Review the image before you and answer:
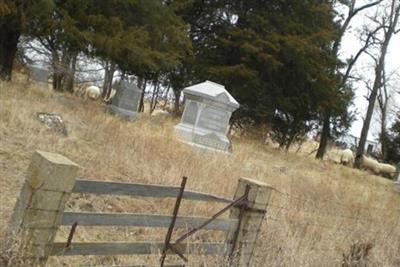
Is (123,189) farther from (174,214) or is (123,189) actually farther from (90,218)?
(174,214)

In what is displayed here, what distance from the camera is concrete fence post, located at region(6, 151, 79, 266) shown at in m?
3.88

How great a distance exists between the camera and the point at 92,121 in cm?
1113

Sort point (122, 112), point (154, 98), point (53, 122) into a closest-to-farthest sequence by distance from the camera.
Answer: point (53, 122) < point (122, 112) < point (154, 98)

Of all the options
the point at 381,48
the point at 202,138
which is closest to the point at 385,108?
the point at 381,48

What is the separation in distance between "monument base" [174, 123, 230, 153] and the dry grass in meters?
1.80

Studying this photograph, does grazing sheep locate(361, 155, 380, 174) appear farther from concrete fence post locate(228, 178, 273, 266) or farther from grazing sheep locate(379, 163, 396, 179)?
concrete fence post locate(228, 178, 273, 266)

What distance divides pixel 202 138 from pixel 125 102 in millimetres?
2585

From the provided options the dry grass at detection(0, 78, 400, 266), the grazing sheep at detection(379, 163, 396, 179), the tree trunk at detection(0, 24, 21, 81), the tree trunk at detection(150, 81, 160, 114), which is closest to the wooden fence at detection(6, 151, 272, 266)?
the dry grass at detection(0, 78, 400, 266)

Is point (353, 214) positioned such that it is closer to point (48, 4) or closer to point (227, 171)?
point (227, 171)

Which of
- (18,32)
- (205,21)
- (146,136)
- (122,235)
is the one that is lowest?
(122,235)

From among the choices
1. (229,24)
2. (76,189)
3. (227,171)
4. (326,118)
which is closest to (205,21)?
(229,24)

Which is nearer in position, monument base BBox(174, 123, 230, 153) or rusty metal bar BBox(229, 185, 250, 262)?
rusty metal bar BBox(229, 185, 250, 262)

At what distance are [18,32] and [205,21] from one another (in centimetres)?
1076

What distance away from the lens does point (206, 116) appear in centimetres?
1514
